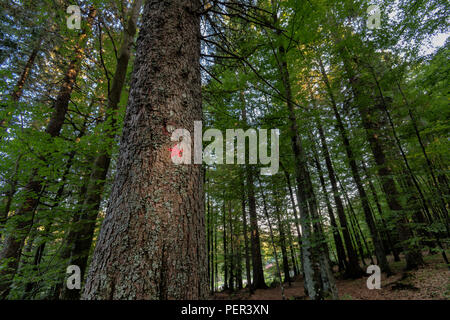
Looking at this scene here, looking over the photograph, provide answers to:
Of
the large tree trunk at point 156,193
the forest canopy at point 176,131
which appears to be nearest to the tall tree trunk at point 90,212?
the forest canopy at point 176,131

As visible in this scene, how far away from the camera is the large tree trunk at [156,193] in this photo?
0.93 metres

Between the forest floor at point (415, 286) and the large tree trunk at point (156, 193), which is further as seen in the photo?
the forest floor at point (415, 286)

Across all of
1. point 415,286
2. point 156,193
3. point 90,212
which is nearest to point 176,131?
point 156,193

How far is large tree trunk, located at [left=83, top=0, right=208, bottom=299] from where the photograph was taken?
926 mm

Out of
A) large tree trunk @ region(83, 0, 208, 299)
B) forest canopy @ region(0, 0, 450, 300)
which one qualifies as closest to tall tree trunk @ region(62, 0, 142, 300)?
forest canopy @ region(0, 0, 450, 300)

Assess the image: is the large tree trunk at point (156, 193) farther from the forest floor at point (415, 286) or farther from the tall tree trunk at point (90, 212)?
the forest floor at point (415, 286)

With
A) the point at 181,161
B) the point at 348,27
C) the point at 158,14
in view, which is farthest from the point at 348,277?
the point at 158,14

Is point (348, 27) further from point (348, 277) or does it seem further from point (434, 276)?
point (348, 277)

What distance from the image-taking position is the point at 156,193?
3.59 feet

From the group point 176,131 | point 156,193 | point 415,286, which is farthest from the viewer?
point 415,286

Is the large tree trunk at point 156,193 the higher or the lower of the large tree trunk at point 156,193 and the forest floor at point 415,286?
the higher

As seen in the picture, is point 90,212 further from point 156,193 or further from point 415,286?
point 415,286
